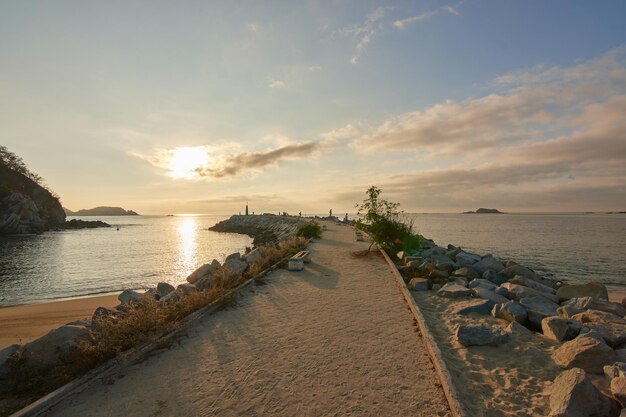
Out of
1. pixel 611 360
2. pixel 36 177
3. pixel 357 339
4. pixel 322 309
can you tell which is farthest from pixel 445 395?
pixel 36 177

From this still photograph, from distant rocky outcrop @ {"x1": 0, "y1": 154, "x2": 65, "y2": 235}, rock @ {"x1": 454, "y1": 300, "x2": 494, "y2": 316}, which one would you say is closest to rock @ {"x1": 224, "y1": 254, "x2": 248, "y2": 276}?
rock @ {"x1": 454, "y1": 300, "x2": 494, "y2": 316}

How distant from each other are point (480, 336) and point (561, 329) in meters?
1.64

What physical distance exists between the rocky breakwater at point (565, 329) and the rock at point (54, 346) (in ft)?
22.7

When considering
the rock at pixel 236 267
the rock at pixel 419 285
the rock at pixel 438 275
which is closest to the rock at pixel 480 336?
the rock at pixel 419 285

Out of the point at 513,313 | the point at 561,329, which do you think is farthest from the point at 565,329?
the point at 513,313

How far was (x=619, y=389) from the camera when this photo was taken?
3.93 meters

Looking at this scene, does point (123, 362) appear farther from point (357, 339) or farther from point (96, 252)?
point (96, 252)

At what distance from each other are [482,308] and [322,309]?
383 centimetres

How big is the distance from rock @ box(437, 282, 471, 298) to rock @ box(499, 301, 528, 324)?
1539 mm

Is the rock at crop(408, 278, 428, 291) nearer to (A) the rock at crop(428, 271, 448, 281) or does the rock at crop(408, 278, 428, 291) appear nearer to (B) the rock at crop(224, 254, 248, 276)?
(A) the rock at crop(428, 271, 448, 281)

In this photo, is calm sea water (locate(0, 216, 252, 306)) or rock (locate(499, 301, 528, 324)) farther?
calm sea water (locate(0, 216, 252, 306))

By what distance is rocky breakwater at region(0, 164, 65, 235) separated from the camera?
55.9 metres

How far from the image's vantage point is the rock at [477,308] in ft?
25.0

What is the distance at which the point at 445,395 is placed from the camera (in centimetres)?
419
